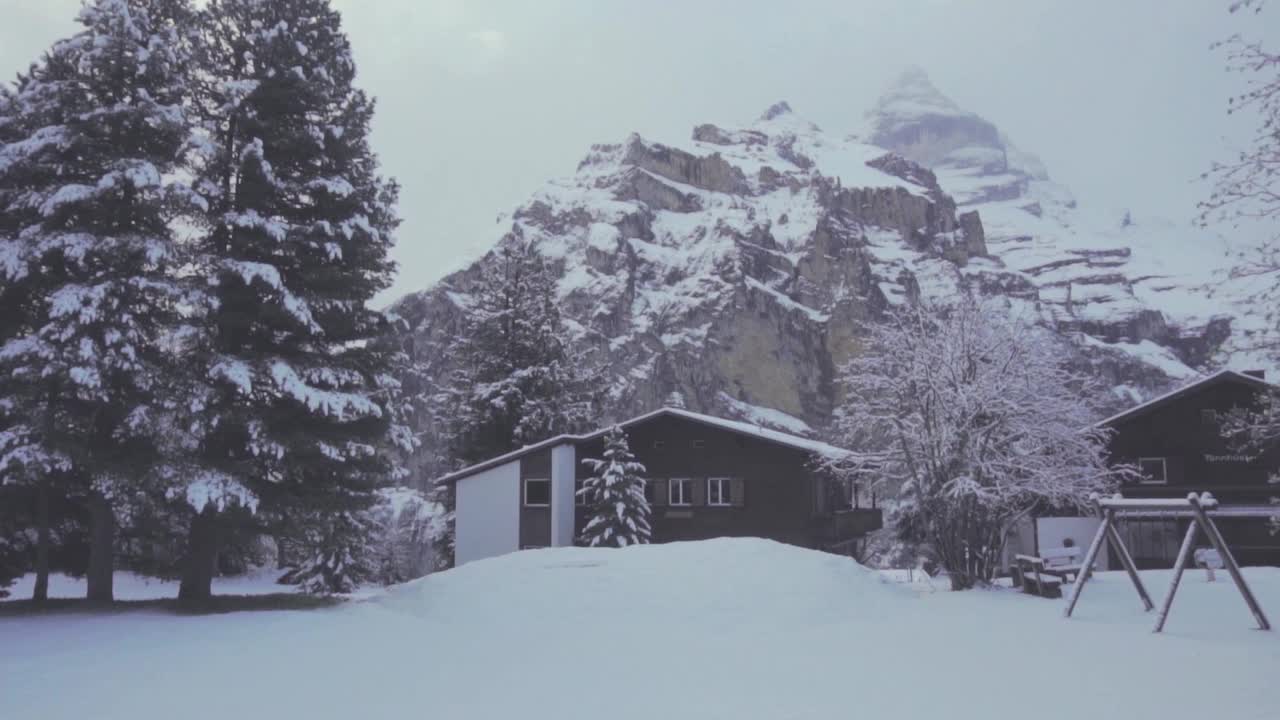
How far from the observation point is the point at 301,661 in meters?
10.2

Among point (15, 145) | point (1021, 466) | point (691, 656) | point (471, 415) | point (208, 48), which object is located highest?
point (208, 48)

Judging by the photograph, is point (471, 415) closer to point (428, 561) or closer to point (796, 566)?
point (796, 566)

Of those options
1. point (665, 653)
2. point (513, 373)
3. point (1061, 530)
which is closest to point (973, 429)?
point (665, 653)

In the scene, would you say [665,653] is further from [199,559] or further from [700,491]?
[700,491]

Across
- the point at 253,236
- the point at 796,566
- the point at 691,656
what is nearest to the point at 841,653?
the point at 691,656

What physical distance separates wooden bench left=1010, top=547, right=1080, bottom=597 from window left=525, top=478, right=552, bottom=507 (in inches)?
794

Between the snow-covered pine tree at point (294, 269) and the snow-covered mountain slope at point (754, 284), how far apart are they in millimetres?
96097

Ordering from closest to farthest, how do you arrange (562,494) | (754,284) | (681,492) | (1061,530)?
(1061,530)
(562,494)
(681,492)
(754,284)

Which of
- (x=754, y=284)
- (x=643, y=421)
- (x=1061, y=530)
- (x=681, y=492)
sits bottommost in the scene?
(x=1061, y=530)

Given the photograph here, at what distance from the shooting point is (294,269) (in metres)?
16.0

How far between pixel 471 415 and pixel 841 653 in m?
30.2

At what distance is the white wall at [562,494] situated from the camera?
34.2 m

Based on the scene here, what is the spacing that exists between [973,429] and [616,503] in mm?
16240

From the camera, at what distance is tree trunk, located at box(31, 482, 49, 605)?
49.1 feet
